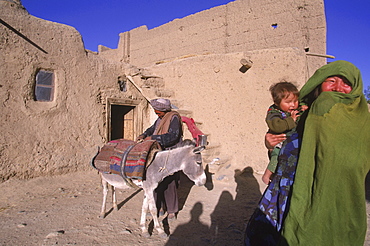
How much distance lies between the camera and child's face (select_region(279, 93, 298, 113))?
1796mm

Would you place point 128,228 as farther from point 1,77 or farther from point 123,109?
point 123,109

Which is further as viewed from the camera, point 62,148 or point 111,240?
point 62,148

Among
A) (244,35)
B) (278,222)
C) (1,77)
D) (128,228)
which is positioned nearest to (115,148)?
(128,228)

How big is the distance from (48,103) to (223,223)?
460cm

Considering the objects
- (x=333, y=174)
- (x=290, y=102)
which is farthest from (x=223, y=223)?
(x=333, y=174)

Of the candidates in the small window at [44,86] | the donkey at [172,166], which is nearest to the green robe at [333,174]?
the donkey at [172,166]

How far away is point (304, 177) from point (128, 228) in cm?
275

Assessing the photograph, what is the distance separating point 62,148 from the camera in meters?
5.39

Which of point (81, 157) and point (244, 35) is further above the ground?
point (244, 35)

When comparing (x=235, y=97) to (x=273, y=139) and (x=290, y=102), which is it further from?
(x=273, y=139)

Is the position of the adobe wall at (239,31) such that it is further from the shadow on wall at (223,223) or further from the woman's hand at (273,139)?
the woman's hand at (273,139)

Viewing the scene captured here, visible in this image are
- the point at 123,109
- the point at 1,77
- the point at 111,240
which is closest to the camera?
the point at 111,240

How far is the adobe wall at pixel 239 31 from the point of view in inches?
290

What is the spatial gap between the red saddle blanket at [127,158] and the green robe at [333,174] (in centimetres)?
189
